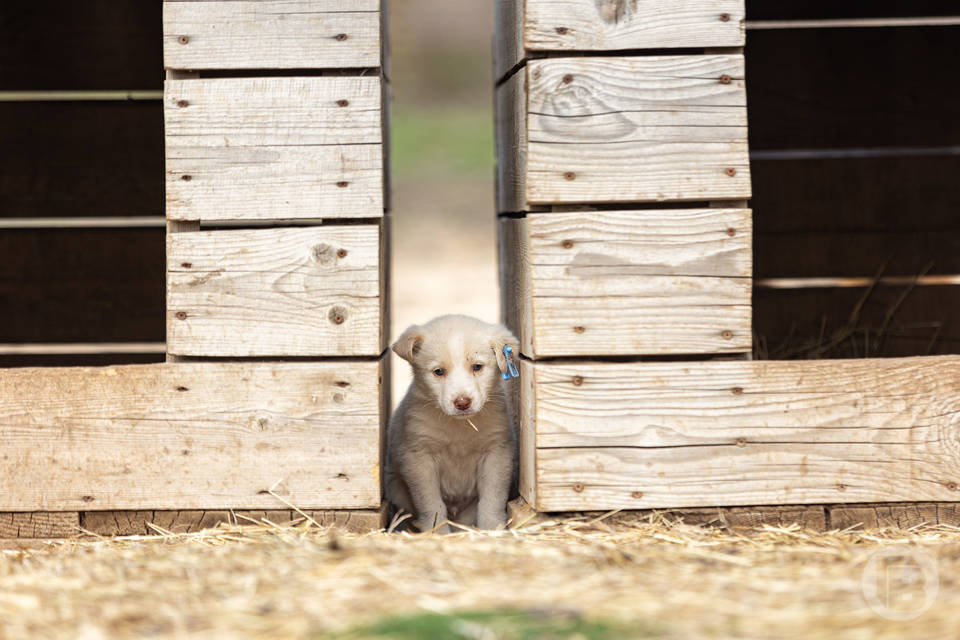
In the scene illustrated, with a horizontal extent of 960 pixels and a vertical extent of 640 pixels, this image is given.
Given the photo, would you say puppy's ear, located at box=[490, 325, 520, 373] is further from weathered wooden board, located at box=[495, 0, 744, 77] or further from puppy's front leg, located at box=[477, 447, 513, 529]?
weathered wooden board, located at box=[495, 0, 744, 77]

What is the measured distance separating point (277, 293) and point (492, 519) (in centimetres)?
143

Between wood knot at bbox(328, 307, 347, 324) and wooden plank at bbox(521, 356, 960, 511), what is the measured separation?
2.52 ft

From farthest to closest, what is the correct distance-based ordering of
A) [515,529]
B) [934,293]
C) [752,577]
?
[934,293]
[515,529]
[752,577]

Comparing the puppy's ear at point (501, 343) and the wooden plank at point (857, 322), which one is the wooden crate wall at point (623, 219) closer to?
the puppy's ear at point (501, 343)

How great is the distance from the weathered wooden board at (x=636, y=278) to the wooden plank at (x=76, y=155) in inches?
129

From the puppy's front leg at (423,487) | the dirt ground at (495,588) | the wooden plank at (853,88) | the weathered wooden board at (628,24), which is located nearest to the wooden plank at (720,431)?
the dirt ground at (495,588)

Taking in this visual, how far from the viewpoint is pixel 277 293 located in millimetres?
4129

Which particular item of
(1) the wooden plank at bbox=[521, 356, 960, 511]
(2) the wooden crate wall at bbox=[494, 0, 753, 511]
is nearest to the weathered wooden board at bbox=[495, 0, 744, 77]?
(2) the wooden crate wall at bbox=[494, 0, 753, 511]

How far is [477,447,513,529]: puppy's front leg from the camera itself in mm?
4770

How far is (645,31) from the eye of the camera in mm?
4035

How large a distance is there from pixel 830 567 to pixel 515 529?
1196 millimetres

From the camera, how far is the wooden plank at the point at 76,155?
6.31 meters

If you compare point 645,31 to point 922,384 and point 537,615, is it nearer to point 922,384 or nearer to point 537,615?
point 922,384

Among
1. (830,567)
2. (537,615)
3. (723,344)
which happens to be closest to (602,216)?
(723,344)
